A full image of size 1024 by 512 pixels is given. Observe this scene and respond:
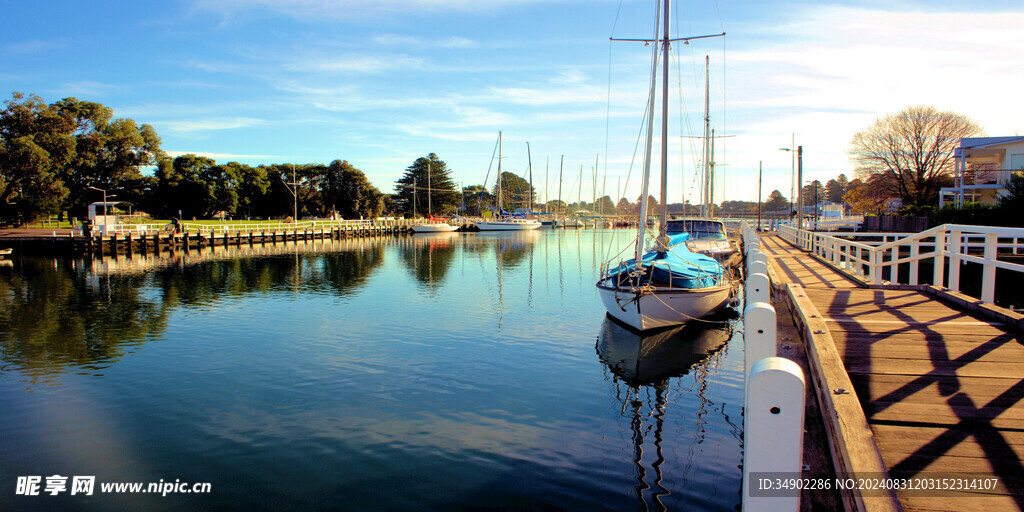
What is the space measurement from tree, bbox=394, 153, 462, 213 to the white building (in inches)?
3422

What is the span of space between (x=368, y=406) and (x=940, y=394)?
853cm

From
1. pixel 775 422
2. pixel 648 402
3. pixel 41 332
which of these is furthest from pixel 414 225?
pixel 775 422

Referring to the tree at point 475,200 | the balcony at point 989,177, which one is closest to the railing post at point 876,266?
the balcony at point 989,177

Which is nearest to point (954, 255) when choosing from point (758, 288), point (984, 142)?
point (758, 288)

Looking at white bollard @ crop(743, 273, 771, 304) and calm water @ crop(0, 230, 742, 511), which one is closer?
white bollard @ crop(743, 273, 771, 304)

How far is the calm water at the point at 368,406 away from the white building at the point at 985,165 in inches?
1578

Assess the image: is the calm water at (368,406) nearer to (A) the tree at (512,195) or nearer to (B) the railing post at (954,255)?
(B) the railing post at (954,255)

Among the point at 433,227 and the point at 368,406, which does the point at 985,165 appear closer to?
the point at 368,406

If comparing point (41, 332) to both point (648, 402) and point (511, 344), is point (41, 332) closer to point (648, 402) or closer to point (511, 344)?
point (511, 344)

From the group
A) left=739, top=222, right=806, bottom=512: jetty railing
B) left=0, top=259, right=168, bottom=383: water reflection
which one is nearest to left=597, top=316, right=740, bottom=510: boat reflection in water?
left=739, top=222, right=806, bottom=512: jetty railing

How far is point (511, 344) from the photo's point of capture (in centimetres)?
1557

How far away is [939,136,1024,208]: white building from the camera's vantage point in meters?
43.2

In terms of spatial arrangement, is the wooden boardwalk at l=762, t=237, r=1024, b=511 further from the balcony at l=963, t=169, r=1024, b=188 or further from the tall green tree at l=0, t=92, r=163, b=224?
the tall green tree at l=0, t=92, r=163, b=224

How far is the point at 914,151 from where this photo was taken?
57438 millimetres
